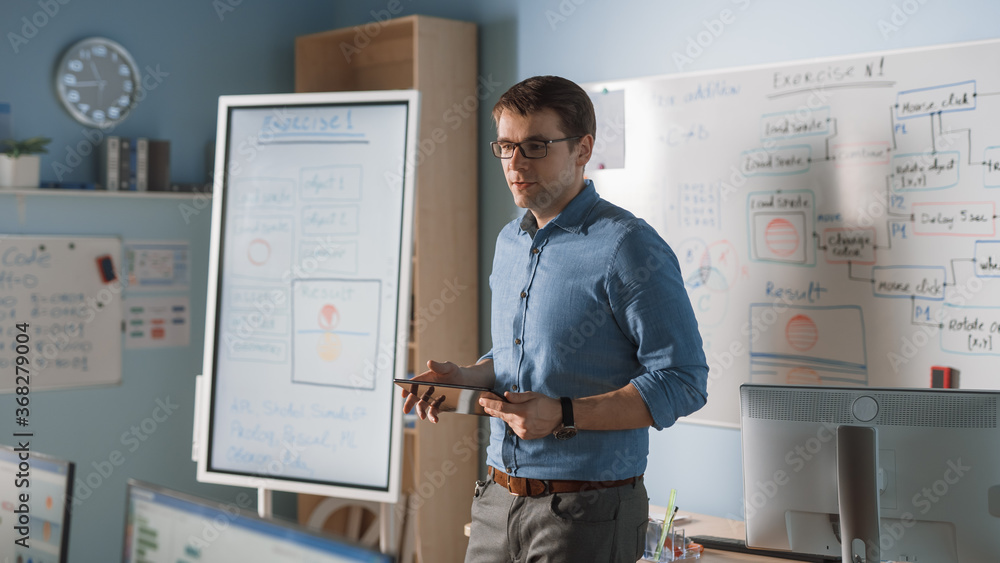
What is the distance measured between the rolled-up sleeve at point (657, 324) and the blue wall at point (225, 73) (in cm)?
118

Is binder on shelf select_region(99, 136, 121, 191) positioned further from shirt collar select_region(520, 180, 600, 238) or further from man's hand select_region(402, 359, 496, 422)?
shirt collar select_region(520, 180, 600, 238)

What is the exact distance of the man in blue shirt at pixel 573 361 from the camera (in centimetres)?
166

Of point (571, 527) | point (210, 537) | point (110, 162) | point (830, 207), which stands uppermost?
point (110, 162)

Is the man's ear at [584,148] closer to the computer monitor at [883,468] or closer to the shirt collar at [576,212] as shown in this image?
the shirt collar at [576,212]

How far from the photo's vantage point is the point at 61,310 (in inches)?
129

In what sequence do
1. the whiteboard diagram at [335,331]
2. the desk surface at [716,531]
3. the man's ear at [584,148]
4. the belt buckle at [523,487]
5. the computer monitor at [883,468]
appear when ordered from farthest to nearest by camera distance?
the whiteboard diagram at [335,331] < the desk surface at [716,531] < the man's ear at [584,148] < the belt buckle at [523,487] < the computer monitor at [883,468]

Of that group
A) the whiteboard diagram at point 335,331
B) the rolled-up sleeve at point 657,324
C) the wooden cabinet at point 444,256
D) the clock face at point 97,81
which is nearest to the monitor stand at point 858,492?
the rolled-up sleeve at point 657,324

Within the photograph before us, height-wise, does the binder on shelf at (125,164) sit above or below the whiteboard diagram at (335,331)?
above

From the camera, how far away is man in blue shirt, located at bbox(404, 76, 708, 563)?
166cm

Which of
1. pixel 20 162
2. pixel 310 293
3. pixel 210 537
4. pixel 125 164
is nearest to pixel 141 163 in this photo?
pixel 125 164

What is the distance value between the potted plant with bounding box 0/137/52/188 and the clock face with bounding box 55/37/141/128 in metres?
0.23

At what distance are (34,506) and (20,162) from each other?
212cm

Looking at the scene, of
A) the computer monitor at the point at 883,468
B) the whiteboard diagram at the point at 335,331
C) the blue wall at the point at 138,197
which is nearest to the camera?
the computer monitor at the point at 883,468

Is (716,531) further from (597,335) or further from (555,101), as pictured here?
(555,101)
